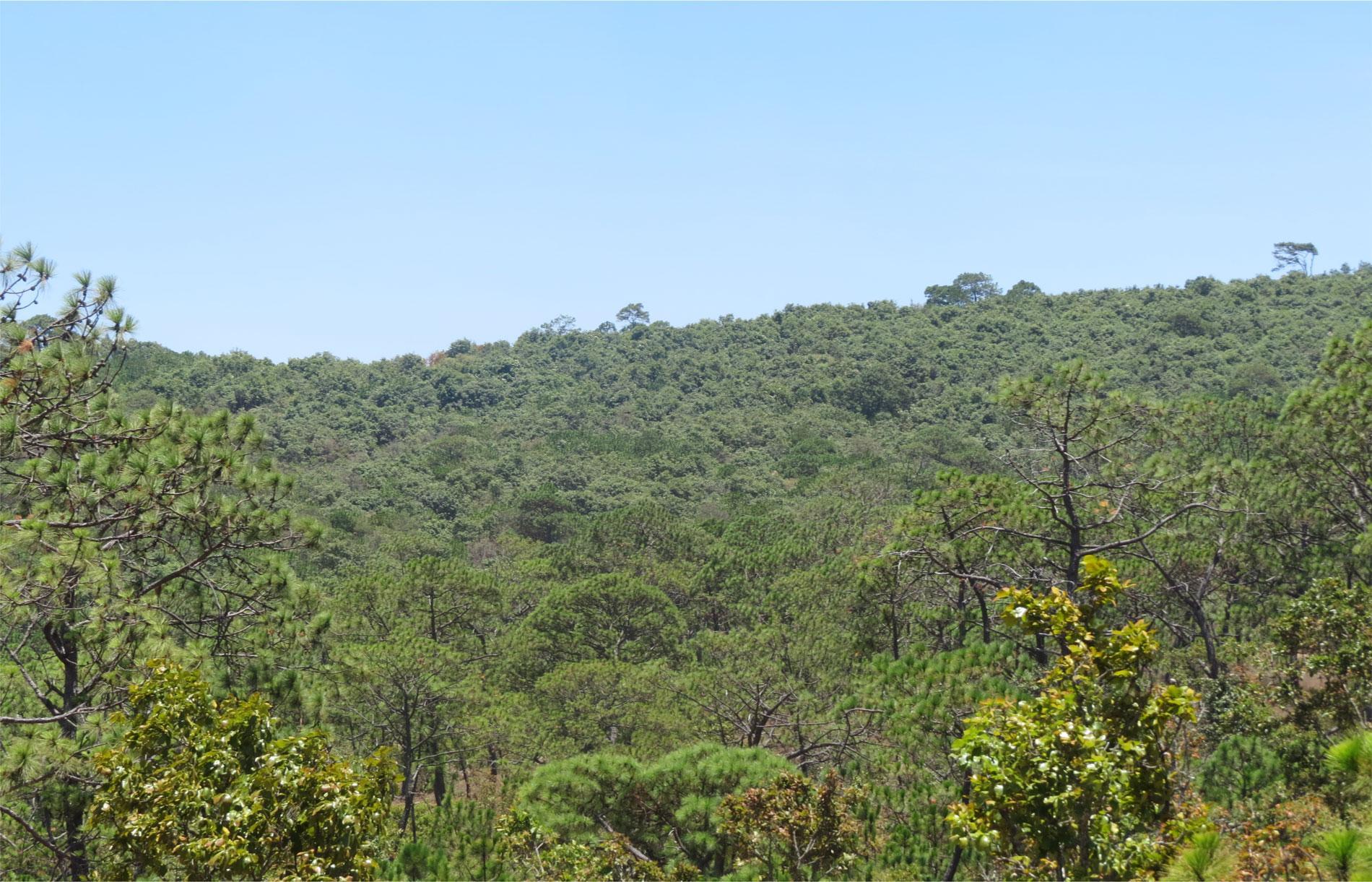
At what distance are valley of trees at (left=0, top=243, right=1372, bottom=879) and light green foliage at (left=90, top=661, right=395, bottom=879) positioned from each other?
0.02m

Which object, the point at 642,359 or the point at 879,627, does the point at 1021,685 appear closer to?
the point at 879,627

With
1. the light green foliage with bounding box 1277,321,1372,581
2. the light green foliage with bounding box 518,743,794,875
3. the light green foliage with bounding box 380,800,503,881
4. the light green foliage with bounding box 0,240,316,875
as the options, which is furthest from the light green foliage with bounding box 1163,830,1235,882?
the light green foliage with bounding box 1277,321,1372,581

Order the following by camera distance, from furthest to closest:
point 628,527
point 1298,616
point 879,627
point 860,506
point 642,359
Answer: point 642,359 < point 860,506 < point 628,527 < point 879,627 < point 1298,616

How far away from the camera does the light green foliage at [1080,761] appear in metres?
4.52

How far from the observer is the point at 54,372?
8.20 meters

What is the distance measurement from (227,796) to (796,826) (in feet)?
16.7

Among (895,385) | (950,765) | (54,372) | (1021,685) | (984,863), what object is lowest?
(984,863)

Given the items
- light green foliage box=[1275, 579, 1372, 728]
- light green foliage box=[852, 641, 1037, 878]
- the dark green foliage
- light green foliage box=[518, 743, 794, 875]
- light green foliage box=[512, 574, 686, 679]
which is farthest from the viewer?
the dark green foliage

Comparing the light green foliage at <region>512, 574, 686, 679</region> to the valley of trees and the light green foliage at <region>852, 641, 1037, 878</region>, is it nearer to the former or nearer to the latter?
the valley of trees

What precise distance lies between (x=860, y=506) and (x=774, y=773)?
20102 millimetres

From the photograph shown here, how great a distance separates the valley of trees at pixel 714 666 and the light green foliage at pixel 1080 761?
0.02m

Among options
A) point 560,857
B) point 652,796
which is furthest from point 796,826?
point 652,796

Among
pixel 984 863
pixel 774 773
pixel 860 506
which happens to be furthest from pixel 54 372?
pixel 860 506

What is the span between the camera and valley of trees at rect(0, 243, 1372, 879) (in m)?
4.97
